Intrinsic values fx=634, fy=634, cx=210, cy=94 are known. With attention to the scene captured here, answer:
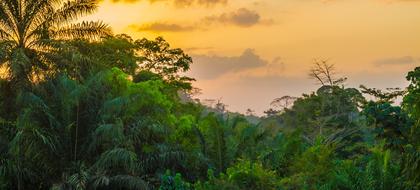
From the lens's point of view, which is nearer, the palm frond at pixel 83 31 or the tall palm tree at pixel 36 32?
the tall palm tree at pixel 36 32

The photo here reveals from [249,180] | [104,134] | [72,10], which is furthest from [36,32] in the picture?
[249,180]

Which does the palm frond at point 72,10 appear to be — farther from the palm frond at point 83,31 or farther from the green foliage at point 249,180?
the green foliage at point 249,180

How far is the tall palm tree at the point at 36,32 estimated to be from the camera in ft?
79.3

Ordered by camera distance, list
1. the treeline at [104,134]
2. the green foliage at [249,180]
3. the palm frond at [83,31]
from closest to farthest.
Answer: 1. the green foliage at [249,180]
2. the treeline at [104,134]
3. the palm frond at [83,31]

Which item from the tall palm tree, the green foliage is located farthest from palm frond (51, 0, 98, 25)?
the green foliage

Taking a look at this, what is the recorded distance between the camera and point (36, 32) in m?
25.6

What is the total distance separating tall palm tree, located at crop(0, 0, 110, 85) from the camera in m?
24.2

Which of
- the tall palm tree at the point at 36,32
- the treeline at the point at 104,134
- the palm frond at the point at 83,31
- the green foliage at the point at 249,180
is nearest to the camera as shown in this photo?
the green foliage at the point at 249,180

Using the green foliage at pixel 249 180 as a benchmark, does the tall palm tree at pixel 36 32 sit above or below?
above

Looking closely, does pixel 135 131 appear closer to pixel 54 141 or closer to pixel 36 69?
pixel 54 141

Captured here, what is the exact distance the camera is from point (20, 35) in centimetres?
2534

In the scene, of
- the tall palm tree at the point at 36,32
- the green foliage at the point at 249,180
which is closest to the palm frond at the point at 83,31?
the tall palm tree at the point at 36,32

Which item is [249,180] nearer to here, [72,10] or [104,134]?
[104,134]

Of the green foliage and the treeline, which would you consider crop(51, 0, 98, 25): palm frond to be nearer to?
the treeline
